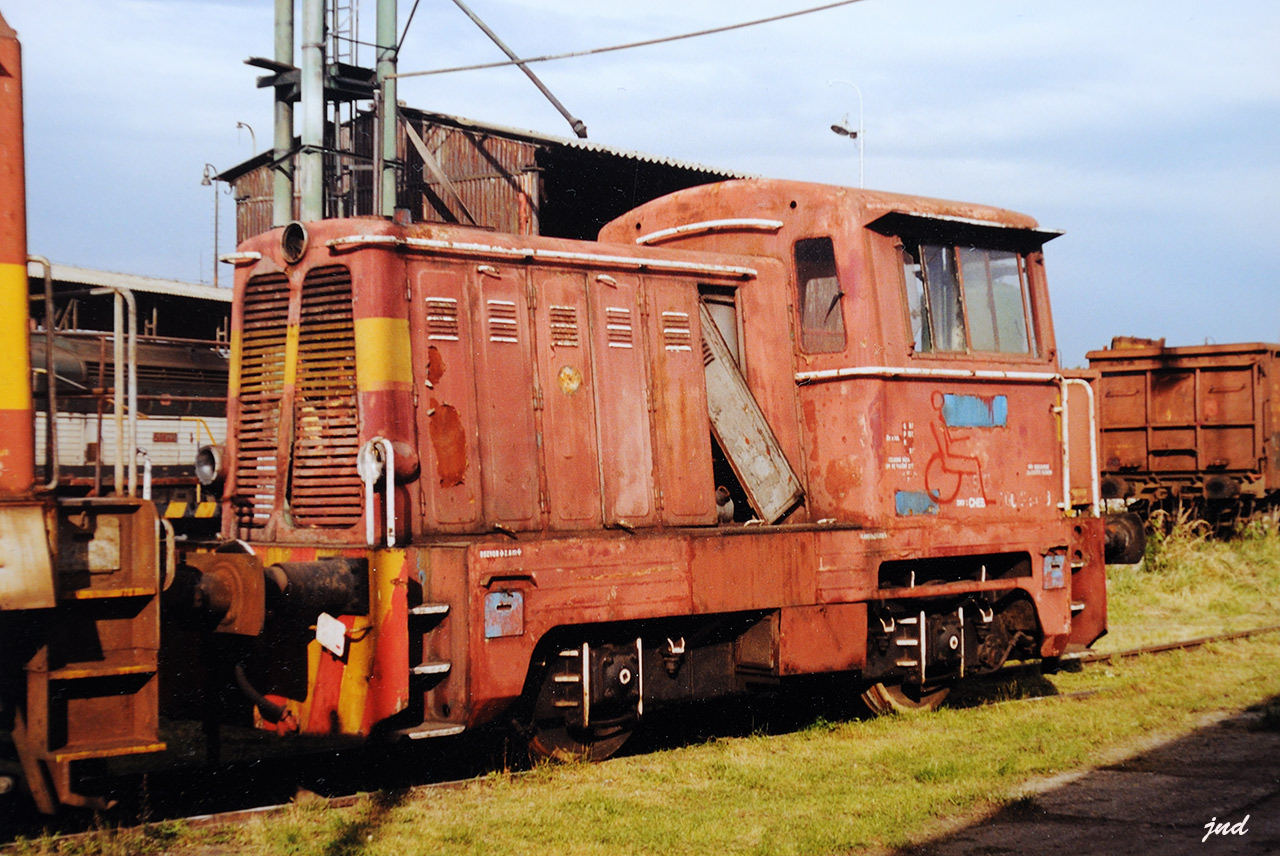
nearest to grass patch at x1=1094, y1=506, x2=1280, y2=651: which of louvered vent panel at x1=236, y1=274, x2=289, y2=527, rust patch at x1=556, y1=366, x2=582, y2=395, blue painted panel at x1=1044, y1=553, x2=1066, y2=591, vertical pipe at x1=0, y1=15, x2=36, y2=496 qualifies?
blue painted panel at x1=1044, y1=553, x2=1066, y2=591

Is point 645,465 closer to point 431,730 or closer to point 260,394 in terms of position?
point 431,730

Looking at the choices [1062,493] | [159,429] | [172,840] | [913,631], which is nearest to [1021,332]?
[1062,493]

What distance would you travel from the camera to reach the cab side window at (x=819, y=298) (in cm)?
823

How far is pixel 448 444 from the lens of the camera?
22.2ft

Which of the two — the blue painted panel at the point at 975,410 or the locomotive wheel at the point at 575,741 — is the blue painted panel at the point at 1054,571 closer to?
the blue painted panel at the point at 975,410

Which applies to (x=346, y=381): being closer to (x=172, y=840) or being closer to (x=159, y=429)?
(x=172, y=840)

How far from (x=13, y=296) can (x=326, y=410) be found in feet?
6.55

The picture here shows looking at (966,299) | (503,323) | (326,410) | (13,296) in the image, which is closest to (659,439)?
(503,323)

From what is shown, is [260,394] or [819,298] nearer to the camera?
[260,394]

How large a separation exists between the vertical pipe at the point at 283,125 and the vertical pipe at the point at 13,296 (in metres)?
16.5

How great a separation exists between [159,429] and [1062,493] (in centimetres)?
1169

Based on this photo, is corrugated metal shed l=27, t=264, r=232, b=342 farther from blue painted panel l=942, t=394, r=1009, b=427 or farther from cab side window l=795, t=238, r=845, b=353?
blue painted panel l=942, t=394, r=1009, b=427

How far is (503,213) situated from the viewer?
73.0ft

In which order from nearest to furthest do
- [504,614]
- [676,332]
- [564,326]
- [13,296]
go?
[13,296] < [504,614] < [564,326] < [676,332]
